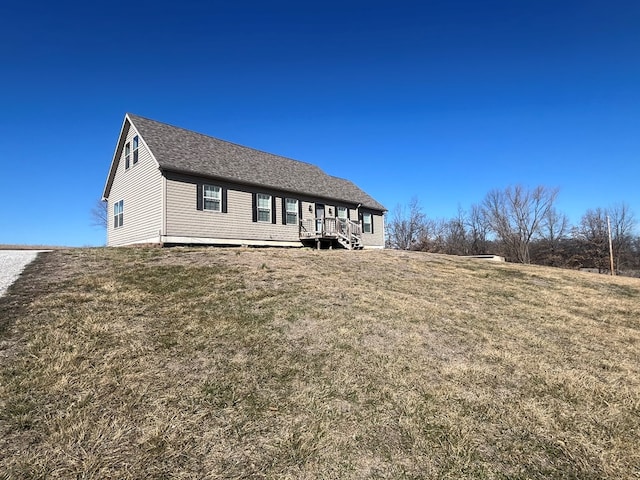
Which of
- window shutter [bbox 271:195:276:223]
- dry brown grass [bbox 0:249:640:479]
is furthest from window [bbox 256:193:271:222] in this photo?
dry brown grass [bbox 0:249:640:479]

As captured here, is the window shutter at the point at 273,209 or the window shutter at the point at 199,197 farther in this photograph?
the window shutter at the point at 273,209

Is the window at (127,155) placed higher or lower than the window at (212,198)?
higher

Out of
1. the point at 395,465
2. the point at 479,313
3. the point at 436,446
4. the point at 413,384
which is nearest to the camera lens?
the point at 395,465

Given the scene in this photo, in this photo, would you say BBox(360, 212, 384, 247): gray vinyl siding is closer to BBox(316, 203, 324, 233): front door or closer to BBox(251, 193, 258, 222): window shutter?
BBox(316, 203, 324, 233): front door

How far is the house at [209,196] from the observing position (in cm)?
1427

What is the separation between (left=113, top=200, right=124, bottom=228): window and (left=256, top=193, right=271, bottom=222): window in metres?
6.47

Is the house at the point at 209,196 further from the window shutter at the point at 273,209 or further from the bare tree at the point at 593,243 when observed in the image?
the bare tree at the point at 593,243

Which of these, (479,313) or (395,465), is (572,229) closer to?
(479,313)

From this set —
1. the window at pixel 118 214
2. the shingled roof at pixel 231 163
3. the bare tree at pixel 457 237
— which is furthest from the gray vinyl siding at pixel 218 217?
the bare tree at pixel 457 237

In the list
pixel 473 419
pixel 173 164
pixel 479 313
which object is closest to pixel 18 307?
pixel 473 419

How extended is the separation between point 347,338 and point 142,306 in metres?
3.22

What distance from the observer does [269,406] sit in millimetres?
3416

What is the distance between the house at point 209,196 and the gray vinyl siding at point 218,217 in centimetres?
4

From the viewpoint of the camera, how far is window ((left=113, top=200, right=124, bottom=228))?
56.7ft
